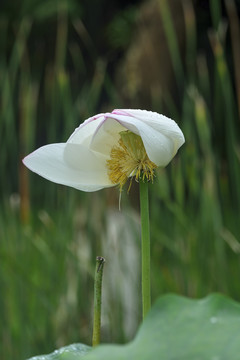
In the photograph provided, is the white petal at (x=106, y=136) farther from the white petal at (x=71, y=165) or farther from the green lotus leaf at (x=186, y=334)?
the green lotus leaf at (x=186, y=334)

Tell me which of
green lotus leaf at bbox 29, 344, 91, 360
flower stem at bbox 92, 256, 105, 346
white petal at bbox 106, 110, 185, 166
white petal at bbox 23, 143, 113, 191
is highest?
white petal at bbox 106, 110, 185, 166

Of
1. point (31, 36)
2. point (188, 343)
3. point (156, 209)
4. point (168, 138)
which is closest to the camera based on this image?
point (188, 343)

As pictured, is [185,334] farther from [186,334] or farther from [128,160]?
[128,160]

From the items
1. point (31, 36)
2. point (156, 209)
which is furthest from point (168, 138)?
point (31, 36)

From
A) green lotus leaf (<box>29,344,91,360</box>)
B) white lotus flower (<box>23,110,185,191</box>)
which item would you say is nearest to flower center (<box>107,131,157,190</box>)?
white lotus flower (<box>23,110,185,191</box>)

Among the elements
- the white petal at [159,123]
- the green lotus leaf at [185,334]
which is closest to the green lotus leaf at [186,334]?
the green lotus leaf at [185,334]

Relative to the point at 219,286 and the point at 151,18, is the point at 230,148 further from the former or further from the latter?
the point at 151,18

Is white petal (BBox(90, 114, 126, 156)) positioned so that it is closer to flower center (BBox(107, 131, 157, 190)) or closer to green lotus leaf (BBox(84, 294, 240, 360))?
flower center (BBox(107, 131, 157, 190))

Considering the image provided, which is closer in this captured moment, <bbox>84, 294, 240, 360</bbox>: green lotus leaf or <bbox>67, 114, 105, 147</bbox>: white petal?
<bbox>84, 294, 240, 360</bbox>: green lotus leaf
